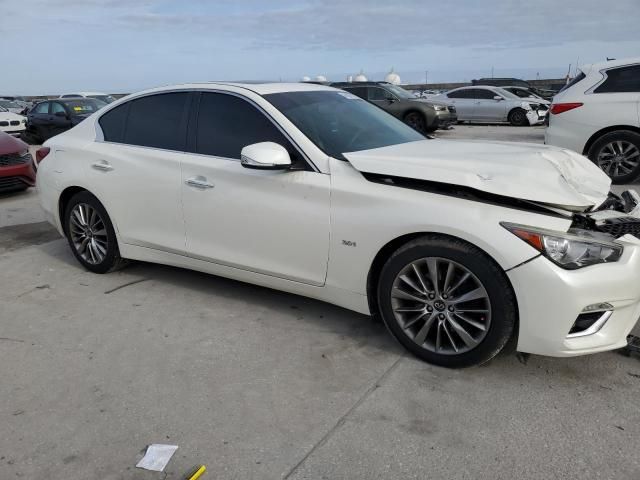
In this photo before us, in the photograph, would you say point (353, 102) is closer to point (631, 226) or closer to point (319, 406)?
point (631, 226)

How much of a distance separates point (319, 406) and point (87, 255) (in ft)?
9.75

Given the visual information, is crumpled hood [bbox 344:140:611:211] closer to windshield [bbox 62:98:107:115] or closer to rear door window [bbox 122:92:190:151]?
rear door window [bbox 122:92:190:151]

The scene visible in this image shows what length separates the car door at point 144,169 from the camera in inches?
162

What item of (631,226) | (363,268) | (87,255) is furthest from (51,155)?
(631,226)

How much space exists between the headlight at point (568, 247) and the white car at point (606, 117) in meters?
5.56

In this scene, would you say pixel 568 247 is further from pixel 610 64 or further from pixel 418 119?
pixel 418 119

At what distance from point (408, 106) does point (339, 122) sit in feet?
44.9

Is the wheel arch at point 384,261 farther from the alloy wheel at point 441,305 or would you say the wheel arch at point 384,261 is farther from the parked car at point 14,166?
the parked car at point 14,166

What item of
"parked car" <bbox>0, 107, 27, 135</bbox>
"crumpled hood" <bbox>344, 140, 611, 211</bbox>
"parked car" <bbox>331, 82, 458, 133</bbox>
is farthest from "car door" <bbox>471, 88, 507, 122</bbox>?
"crumpled hood" <bbox>344, 140, 611, 211</bbox>

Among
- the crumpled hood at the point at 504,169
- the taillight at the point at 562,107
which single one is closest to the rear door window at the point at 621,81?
the taillight at the point at 562,107

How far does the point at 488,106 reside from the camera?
64.7 ft

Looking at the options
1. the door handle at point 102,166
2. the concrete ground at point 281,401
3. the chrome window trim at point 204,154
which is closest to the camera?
the concrete ground at point 281,401

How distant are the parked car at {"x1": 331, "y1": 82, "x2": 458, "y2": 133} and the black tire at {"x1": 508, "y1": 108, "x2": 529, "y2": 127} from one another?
247cm

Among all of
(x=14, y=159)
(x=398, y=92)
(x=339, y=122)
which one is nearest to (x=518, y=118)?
(x=398, y=92)
